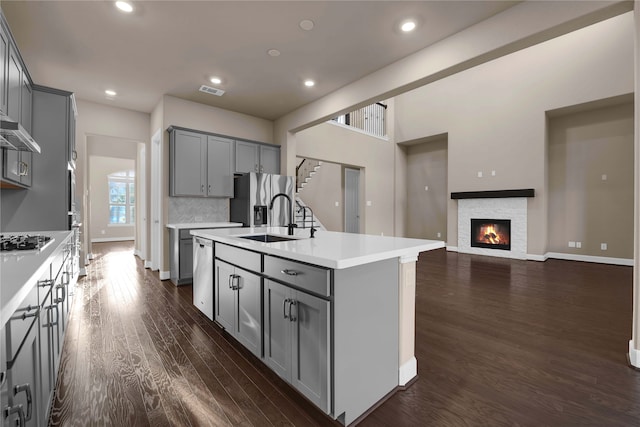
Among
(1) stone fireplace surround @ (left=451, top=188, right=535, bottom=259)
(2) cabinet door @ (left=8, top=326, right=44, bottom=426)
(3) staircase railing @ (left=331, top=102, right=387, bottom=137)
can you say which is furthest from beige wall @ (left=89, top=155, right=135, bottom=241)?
(1) stone fireplace surround @ (left=451, top=188, right=535, bottom=259)

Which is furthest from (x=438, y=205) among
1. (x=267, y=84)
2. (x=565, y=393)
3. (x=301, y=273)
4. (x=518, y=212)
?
(x=301, y=273)

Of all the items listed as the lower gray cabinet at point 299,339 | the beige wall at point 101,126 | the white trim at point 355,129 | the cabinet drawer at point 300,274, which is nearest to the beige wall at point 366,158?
the white trim at point 355,129

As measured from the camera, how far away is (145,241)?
5844 millimetres

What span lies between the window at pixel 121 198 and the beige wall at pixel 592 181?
13105mm

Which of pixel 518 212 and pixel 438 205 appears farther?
pixel 438 205

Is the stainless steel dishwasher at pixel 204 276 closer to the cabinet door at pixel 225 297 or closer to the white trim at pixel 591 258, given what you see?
the cabinet door at pixel 225 297

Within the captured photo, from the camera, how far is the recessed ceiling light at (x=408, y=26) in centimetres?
296

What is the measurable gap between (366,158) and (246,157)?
380 cm

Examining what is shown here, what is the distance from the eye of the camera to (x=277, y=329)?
1.87 metres

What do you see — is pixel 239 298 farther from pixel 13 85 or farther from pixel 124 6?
pixel 124 6

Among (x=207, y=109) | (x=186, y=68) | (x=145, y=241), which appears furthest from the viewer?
(x=145, y=241)

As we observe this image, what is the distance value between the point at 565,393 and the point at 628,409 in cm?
28

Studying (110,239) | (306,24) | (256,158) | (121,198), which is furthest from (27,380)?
(121,198)

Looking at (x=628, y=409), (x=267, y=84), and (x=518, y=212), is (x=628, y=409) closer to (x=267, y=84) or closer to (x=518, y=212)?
(x=267, y=84)
